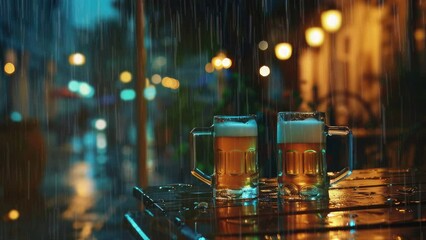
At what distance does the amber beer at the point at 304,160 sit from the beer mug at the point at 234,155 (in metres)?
0.07

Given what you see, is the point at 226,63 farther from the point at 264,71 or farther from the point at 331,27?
the point at 331,27

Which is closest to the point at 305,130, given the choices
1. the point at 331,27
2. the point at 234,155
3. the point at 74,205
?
the point at 234,155

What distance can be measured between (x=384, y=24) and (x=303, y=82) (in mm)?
989

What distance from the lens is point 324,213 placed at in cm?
100

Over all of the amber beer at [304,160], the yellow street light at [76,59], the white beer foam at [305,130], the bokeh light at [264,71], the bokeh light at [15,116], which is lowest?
the amber beer at [304,160]

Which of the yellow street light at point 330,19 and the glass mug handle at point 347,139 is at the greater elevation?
the yellow street light at point 330,19

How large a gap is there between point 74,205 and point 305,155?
144 inches

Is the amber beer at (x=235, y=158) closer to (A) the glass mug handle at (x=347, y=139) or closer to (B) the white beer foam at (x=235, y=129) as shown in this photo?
(B) the white beer foam at (x=235, y=129)

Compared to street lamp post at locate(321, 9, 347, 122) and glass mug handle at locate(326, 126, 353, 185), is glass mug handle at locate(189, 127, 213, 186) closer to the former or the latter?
glass mug handle at locate(326, 126, 353, 185)

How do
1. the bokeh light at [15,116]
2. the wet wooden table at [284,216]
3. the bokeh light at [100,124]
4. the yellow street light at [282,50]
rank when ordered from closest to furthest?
the wet wooden table at [284,216] < the yellow street light at [282,50] < the bokeh light at [15,116] < the bokeh light at [100,124]

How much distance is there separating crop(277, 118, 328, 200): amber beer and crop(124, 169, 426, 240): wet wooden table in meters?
0.04

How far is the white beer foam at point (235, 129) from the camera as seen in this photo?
4.06 ft

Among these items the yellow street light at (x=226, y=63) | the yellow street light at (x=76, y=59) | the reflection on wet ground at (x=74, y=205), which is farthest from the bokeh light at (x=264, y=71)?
the yellow street light at (x=76, y=59)

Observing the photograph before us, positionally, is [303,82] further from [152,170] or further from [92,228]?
[92,228]
